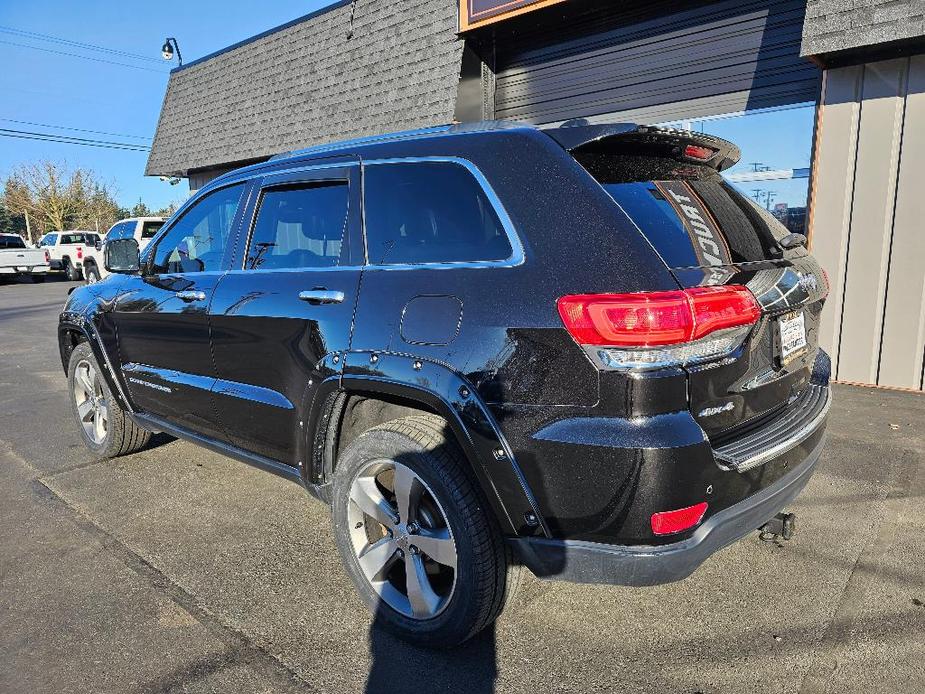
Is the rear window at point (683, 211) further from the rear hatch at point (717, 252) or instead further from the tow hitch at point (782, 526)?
the tow hitch at point (782, 526)

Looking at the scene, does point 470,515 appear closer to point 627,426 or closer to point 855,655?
point 627,426

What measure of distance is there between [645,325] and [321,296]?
1404 mm

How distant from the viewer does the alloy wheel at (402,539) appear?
97.0 inches

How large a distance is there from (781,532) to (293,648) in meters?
2.20

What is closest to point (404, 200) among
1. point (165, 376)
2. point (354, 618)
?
point (354, 618)

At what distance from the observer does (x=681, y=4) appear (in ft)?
24.3

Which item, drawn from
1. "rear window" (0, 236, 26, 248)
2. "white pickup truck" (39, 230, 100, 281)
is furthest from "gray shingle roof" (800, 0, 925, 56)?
"rear window" (0, 236, 26, 248)

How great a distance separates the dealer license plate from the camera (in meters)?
2.40

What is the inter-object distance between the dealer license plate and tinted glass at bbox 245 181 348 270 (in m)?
1.80

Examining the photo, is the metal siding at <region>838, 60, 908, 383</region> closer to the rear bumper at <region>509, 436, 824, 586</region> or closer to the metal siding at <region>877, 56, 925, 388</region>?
the metal siding at <region>877, 56, 925, 388</region>

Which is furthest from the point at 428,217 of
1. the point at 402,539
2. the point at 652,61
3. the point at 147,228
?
the point at 147,228

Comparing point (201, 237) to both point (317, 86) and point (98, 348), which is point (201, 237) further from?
point (317, 86)

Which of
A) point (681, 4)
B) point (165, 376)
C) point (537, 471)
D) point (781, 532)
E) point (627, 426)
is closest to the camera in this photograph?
point (627, 426)

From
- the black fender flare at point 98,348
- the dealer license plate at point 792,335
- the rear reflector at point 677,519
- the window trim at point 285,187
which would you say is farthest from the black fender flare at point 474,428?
the black fender flare at point 98,348
